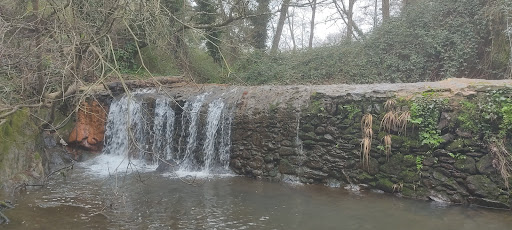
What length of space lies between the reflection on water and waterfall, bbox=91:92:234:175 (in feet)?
4.66

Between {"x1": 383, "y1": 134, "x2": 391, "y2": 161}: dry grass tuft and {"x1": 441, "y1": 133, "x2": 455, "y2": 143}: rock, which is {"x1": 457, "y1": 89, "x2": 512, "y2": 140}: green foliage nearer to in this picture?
{"x1": 441, "y1": 133, "x2": 455, "y2": 143}: rock

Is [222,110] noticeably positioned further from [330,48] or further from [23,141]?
[330,48]

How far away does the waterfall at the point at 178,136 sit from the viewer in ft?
25.4

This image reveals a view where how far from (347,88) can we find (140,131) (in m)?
4.98

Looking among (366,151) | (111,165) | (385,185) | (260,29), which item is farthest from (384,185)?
(260,29)

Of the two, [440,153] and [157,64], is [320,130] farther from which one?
[157,64]

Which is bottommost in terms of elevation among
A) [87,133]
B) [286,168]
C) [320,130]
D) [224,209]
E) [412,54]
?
[224,209]

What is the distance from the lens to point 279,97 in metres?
7.55

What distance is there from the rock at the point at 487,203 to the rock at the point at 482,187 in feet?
0.19

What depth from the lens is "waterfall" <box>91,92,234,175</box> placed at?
7.73 m

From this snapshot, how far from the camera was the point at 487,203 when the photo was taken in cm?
521

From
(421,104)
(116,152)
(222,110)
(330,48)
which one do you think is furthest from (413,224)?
(330,48)

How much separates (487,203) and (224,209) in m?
3.82

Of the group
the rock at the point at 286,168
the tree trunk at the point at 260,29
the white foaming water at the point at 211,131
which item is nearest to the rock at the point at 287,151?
the rock at the point at 286,168
